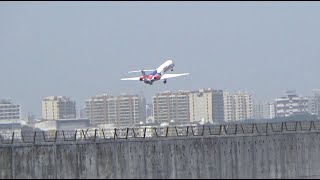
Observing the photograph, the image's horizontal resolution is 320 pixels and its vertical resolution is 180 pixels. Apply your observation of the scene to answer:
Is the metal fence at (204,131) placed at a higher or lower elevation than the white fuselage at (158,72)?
lower

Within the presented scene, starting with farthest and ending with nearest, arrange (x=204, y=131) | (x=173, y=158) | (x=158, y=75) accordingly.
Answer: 1. (x=158, y=75)
2. (x=204, y=131)
3. (x=173, y=158)

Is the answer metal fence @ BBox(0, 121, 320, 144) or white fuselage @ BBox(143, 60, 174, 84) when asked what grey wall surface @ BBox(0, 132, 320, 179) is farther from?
white fuselage @ BBox(143, 60, 174, 84)

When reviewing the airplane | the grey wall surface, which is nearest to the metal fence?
the grey wall surface

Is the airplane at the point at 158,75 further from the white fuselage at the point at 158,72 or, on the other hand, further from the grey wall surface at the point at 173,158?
the grey wall surface at the point at 173,158

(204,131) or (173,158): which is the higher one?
(204,131)

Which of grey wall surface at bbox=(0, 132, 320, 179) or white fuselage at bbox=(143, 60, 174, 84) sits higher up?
white fuselage at bbox=(143, 60, 174, 84)

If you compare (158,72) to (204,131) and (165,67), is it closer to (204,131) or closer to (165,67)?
(165,67)

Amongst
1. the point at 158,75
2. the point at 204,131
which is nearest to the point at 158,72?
the point at 158,75

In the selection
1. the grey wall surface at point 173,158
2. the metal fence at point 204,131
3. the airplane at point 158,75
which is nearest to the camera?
the grey wall surface at point 173,158

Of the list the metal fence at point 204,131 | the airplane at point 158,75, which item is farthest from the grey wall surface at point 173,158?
the airplane at point 158,75

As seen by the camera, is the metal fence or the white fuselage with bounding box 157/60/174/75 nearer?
the metal fence
